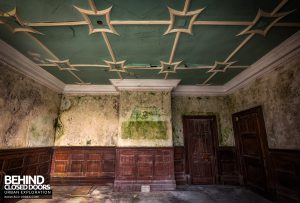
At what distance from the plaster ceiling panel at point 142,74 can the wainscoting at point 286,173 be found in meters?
3.56

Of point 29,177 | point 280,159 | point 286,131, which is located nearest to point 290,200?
point 280,159

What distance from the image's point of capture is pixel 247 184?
5055 millimetres

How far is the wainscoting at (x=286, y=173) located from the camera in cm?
331

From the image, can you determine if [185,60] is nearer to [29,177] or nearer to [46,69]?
[46,69]

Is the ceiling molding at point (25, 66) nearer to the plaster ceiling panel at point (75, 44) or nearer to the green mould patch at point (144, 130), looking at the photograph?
the plaster ceiling panel at point (75, 44)

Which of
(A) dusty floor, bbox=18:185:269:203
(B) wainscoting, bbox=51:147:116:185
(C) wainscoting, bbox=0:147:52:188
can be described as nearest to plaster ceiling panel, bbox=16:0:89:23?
(C) wainscoting, bbox=0:147:52:188

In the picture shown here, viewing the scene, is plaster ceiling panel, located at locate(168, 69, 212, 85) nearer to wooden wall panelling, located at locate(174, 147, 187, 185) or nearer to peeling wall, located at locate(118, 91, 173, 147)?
peeling wall, located at locate(118, 91, 173, 147)

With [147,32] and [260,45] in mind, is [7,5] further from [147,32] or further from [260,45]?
[260,45]

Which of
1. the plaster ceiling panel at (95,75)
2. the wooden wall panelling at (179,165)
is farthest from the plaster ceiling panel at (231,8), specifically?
the wooden wall panelling at (179,165)

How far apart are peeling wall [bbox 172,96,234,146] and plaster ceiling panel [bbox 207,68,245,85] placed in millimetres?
780

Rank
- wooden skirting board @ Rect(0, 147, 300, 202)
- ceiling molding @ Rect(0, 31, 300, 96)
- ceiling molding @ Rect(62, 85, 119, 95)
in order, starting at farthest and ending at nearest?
1. ceiling molding @ Rect(62, 85, 119, 95)
2. wooden skirting board @ Rect(0, 147, 300, 202)
3. ceiling molding @ Rect(0, 31, 300, 96)

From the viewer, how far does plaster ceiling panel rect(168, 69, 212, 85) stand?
15.4 ft

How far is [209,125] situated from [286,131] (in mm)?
2537

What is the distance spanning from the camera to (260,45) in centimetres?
343
